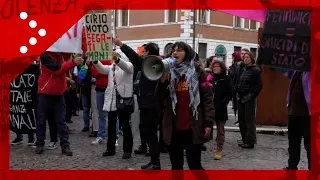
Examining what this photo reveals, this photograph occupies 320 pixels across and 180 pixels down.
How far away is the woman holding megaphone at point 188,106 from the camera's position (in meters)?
4.29

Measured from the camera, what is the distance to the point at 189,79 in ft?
14.1

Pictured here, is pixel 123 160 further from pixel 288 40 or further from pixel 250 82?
pixel 288 40

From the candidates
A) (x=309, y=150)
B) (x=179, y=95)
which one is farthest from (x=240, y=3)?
(x=309, y=150)

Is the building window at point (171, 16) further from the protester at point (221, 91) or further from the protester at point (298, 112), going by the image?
the protester at point (298, 112)

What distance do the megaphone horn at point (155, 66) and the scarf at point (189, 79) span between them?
0.27ft

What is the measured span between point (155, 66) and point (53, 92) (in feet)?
8.38

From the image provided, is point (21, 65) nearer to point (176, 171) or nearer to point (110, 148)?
point (110, 148)

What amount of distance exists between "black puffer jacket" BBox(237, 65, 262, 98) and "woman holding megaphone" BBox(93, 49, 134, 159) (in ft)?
7.19

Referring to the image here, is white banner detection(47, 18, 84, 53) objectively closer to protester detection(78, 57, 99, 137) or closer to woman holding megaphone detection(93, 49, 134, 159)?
woman holding megaphone detection(93, 49, 134, 159)

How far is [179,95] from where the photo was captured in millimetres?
4395

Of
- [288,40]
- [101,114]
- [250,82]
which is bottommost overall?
[101,114]

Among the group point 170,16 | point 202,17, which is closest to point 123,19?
point 170,16

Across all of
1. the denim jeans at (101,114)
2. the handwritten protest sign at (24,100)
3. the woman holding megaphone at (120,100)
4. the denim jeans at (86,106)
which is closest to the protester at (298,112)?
the woman holding megaphone at (120,100)

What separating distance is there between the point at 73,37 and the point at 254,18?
8.58 ft
